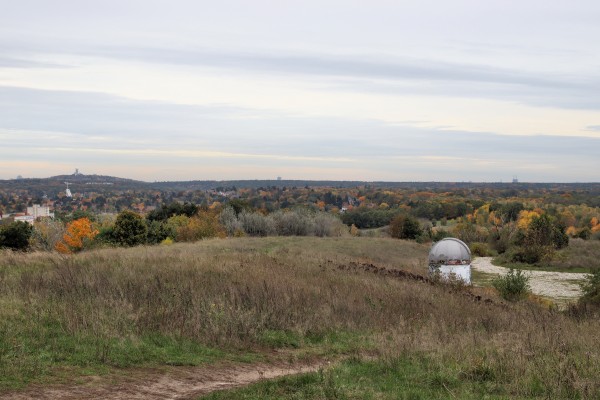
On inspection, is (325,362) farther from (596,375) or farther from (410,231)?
(410,231)

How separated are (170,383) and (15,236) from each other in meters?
48.3

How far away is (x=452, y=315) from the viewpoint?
1423cm

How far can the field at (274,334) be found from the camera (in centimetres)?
767

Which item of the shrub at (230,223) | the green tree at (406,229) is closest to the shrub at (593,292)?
the shrub at (230,223)

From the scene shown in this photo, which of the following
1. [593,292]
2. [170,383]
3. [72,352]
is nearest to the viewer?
[170,383]

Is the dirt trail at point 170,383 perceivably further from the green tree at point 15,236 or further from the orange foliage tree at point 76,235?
the orange foliage tree at point 76,235

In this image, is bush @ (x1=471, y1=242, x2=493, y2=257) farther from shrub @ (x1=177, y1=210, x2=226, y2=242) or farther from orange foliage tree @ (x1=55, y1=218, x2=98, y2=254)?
orange foliage tree @ (x1=55, y1=218, x2=98, y2=254)

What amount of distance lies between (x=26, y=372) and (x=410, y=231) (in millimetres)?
64246

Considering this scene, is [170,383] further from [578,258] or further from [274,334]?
[578,258]

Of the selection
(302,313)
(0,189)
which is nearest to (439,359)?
(302,313)

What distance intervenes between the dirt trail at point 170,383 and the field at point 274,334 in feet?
0.48

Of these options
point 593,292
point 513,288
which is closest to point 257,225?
point 513,288

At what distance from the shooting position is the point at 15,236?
50875 mm

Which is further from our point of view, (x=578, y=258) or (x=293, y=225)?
(x=293, y=225)
